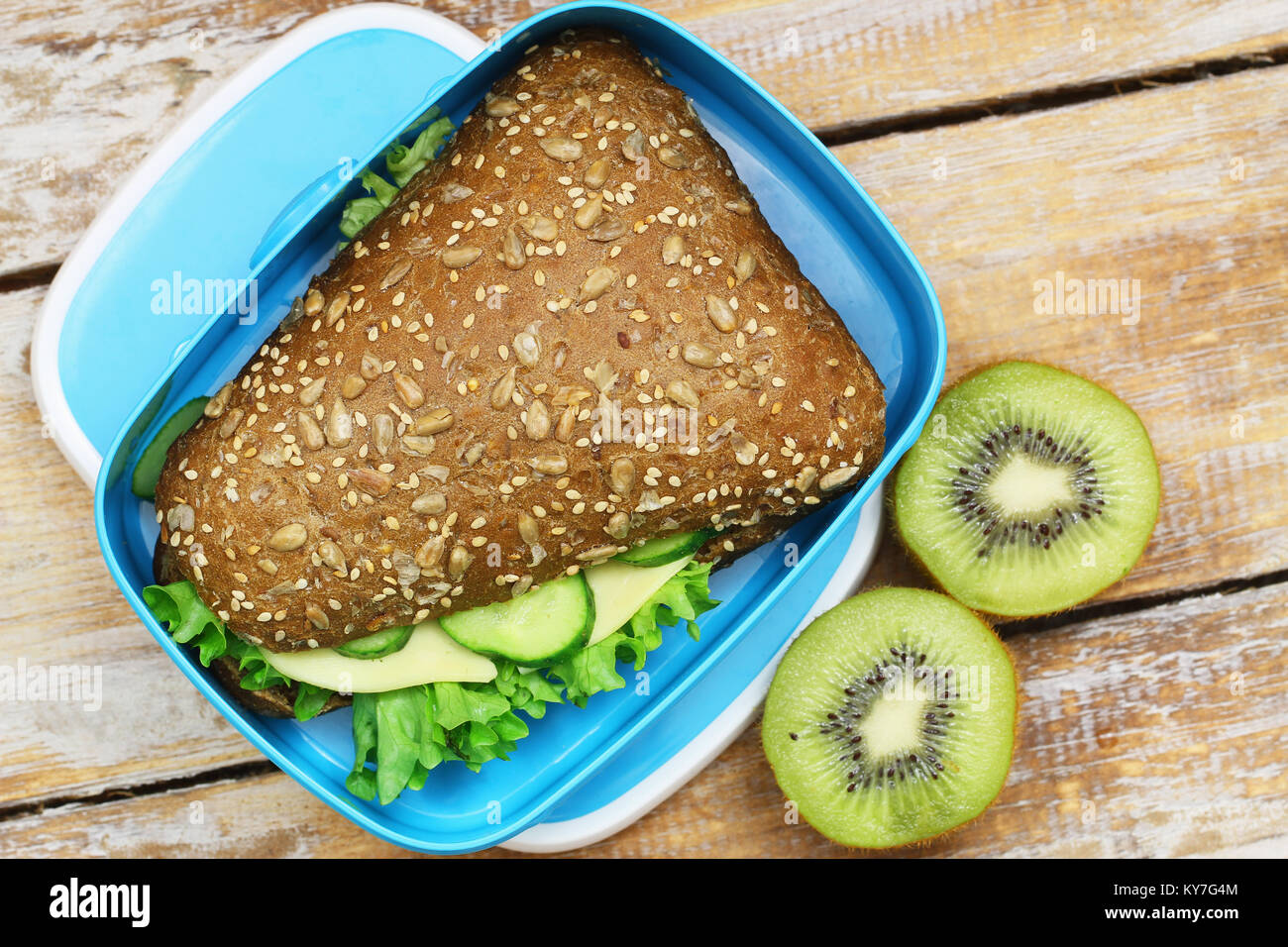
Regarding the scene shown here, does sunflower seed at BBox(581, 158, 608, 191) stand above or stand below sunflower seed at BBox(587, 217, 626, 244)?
above

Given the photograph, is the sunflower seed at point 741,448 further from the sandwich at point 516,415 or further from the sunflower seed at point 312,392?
the sunflower seed at point 312,392

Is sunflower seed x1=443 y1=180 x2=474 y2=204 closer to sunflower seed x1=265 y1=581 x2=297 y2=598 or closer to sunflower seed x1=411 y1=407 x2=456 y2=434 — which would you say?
sunflower seed x1=411 y1=407 x2=456 y2=434

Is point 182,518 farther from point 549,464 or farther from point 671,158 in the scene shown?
point 671,158

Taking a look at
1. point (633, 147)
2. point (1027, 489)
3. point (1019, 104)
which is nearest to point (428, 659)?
point (633, 147)

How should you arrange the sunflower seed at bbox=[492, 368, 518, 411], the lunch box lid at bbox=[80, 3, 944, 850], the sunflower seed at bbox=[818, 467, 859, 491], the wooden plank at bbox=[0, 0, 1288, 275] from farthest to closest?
the wooden plank at bbox=[0, 0, 1288, 275], the lunch box lid at bbox=[80, 3, 944, 850], the sunflower seed at bbox=[818, 467, 859, 491], the sunflower seed at bbox=[492, 368, 518, 411]

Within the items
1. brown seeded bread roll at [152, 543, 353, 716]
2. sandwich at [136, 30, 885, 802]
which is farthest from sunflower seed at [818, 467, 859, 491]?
brown seeded bread roll at [152, 543, 353, 716]

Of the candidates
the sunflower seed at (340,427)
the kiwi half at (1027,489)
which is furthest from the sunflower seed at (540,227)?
the kiwi half at (1027,489)
